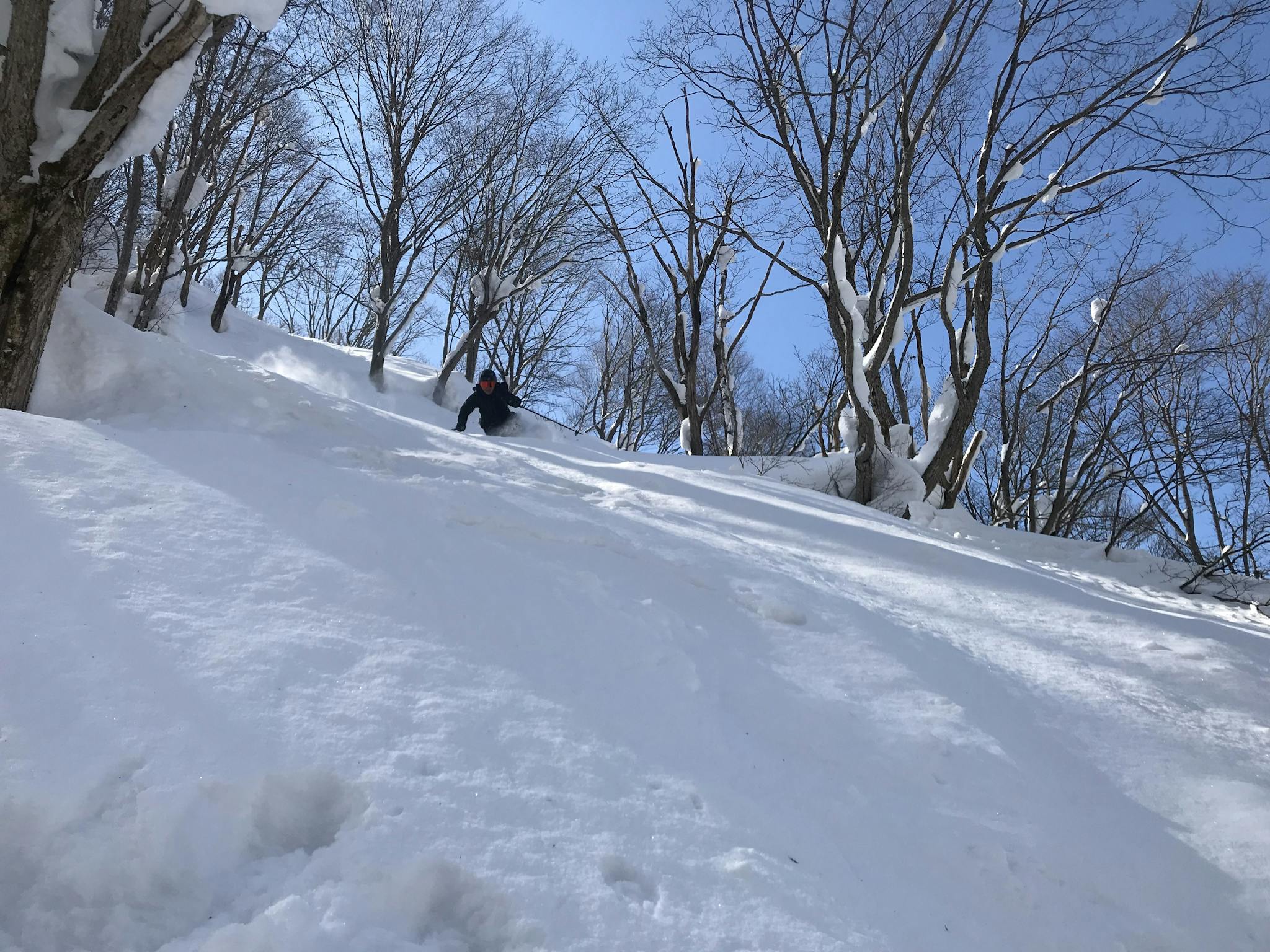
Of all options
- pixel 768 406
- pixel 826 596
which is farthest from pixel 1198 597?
pixel 768 406

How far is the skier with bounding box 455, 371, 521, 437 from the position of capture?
368 inches

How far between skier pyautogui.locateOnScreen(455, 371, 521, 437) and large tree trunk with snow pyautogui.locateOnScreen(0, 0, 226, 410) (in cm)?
535

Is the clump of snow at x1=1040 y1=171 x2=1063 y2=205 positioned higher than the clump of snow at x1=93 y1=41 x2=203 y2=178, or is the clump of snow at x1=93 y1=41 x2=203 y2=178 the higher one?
the clump of snow at x1=1040 y1=171 x2=1063 y2=205

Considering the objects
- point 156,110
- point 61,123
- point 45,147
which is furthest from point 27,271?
point 156,110

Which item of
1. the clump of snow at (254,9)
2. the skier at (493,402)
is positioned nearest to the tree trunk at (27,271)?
the clump of snow at (254,9)

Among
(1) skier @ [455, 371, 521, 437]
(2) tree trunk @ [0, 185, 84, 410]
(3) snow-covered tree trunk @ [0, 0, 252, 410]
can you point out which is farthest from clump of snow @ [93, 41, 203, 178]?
(1) skier @ [455, 371, 521, 437]

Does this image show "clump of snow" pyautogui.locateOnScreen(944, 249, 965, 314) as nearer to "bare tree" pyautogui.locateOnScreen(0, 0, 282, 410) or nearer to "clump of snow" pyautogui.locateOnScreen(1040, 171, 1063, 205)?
"clump of snow" pyautogui.locateOnScreen(1040, 171, 1063, 205)

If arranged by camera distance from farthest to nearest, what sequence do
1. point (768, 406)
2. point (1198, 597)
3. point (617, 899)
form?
point (768, 406) < point (1198, 597) < point (617, 899)

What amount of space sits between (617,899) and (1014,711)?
1758 millimetres

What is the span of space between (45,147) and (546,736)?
158 inches

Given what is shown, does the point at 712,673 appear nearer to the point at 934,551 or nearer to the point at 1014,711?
the point at 1014,711

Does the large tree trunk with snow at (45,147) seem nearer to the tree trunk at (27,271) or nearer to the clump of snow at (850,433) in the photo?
the tree trunk at (27,271)

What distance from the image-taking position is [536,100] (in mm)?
12516

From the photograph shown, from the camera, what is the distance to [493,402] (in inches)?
375
